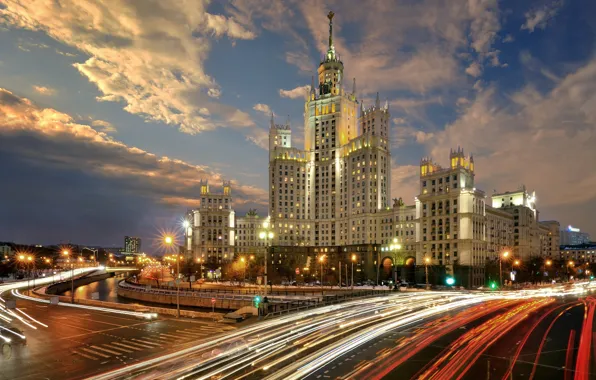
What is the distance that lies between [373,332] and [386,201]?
442ft

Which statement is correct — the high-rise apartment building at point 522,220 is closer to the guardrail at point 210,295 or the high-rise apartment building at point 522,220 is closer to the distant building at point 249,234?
the distant building at point 249,234

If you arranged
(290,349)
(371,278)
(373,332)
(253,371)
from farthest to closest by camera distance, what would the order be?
(371,278)
(373,332)
(290,349)
(253,371)

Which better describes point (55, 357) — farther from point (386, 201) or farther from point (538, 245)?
point (538, 245)

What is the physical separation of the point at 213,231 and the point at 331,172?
55951 mm

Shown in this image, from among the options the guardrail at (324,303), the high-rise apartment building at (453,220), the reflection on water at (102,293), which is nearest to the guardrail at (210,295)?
the reflection on water at (102,293)

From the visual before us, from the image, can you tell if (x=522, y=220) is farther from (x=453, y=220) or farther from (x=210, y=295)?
(x=210, y=295)

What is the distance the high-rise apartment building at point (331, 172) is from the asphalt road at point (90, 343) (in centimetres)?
12343

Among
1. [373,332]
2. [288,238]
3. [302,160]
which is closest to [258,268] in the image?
Answer: [288,238]

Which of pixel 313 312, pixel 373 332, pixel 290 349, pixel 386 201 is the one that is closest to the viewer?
pixel 290 349

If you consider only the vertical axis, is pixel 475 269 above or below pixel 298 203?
below

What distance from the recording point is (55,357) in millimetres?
29562

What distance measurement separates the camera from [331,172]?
7170 inches

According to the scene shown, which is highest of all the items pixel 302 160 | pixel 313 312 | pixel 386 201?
pixel 302 160

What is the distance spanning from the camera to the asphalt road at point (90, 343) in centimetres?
2655
